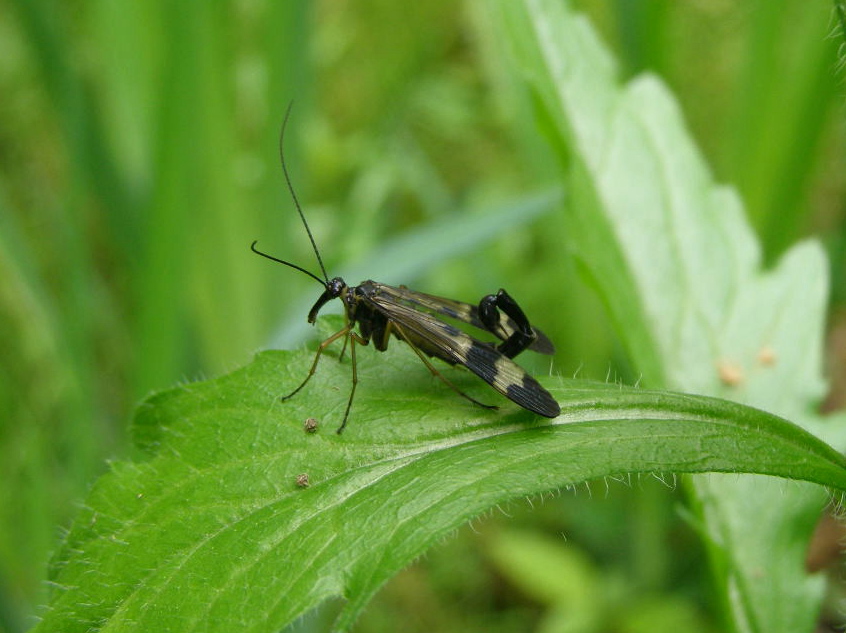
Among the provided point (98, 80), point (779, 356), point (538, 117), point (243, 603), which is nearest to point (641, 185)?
point (538, 117)

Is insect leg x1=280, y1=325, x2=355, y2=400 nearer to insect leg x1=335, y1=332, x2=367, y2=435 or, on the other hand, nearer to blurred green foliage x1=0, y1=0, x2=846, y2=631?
insect leg x1=335, y1=332, x2=367, y2=435

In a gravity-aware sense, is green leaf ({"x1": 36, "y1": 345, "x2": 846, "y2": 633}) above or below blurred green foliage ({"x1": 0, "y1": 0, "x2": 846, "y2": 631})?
below

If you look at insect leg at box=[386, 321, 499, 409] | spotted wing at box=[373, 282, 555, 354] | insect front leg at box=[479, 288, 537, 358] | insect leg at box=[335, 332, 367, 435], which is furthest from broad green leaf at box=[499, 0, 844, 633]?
insect leg at box=[335, 332, 367, 435]

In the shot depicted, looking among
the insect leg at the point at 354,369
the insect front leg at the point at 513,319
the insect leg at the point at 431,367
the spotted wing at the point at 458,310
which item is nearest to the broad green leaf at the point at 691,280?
the insect front leg at the point at 513,319

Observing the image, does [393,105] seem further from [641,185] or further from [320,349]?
[320,349]

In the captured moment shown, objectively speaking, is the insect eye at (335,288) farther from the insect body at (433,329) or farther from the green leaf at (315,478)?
the green leaf at (315,478)

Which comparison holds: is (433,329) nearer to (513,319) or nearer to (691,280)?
(513,319)
